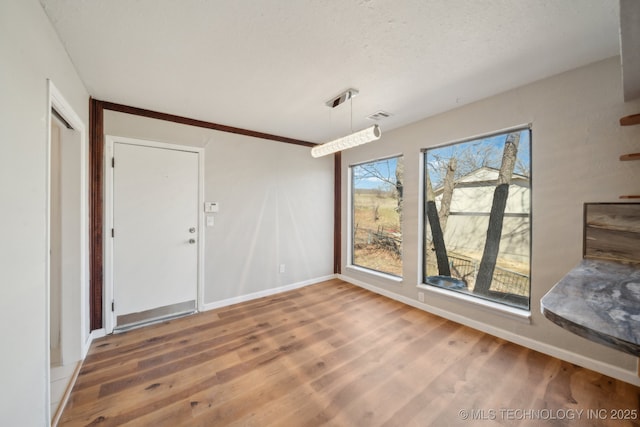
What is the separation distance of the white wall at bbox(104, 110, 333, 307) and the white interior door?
189 millimetres

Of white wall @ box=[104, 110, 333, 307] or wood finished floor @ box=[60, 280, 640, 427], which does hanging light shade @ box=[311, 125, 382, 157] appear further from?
wood finished floor @ box=[60, 280, 640, 427]

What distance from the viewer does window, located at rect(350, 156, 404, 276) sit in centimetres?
347

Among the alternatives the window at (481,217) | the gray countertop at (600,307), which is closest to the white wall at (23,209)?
the gray countertop at (600,307)

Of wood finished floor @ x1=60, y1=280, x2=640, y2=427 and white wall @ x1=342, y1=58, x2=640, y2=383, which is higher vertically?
white wall @ x1=342, y1=58, x2=640, y2=383

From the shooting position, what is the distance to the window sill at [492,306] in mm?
2180

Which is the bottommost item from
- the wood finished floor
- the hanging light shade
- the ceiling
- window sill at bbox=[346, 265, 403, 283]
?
the wood finished floor

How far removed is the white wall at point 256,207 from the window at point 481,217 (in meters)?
1.81

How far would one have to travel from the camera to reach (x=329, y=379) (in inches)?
70.9

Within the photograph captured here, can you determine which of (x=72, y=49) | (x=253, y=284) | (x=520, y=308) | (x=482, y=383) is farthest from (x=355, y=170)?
(x=72, y=49)

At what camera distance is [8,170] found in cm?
96

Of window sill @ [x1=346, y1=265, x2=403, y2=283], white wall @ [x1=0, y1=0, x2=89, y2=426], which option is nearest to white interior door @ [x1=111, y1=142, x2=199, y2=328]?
white wall @ [x1=0, y1=0, x2=89, y2=426]

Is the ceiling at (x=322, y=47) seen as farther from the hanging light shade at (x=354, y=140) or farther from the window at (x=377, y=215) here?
the window at (x=377, y=215)

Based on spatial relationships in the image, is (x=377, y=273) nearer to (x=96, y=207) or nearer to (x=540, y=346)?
(x=540, y=346)

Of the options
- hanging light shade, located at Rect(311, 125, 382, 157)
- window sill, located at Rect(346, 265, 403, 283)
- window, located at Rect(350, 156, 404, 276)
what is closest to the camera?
hanging light shade, located at Rect(311, 125, 382, 157)
